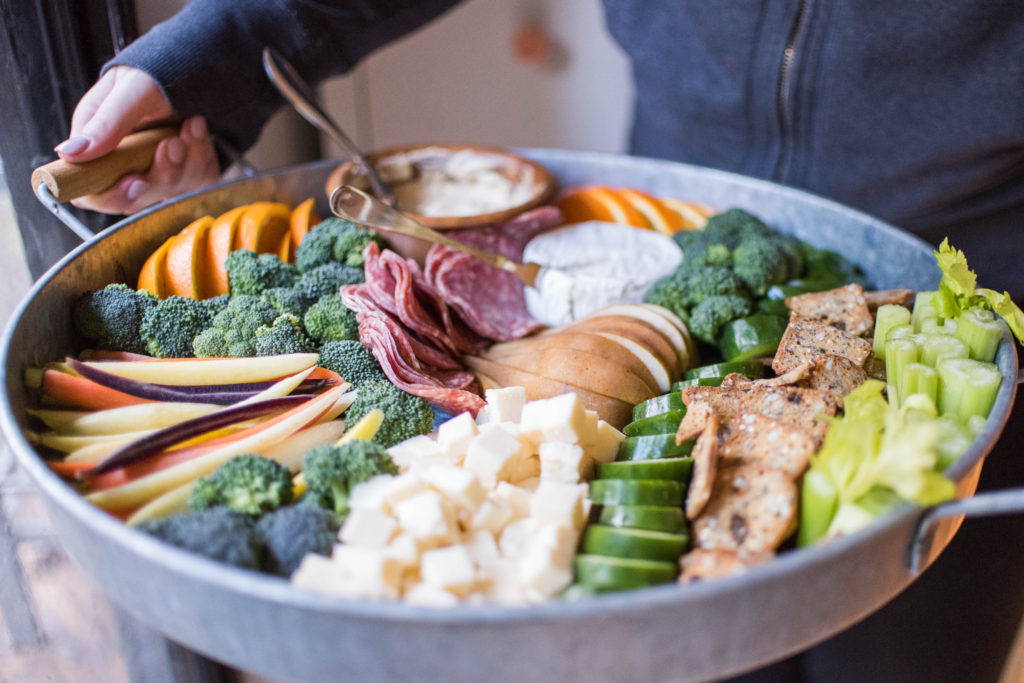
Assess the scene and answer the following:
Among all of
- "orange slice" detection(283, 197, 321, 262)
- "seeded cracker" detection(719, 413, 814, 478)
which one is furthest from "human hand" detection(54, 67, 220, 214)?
"seeded cracker" detection(719, 413, 814, 478)

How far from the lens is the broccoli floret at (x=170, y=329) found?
→ 5.14ft

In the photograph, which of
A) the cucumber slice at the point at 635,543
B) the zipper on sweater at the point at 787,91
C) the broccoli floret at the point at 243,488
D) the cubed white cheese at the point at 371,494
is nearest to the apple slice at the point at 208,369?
the broccoli floret at the point at 243,488

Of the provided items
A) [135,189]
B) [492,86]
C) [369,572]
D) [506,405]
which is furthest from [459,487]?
[492,86]

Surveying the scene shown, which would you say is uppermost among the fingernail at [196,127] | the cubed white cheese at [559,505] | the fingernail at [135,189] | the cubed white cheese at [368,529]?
the fingernail at [196,127]

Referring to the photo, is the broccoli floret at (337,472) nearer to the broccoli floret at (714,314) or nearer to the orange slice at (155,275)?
the orange slice at (155,275)

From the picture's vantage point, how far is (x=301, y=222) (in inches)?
81.5

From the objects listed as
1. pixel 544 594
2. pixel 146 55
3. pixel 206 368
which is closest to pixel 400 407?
pixel 206 368

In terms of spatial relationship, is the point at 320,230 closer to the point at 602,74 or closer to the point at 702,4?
the point at 702,4

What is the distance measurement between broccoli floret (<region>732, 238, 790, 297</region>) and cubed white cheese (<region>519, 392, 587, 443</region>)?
812mm

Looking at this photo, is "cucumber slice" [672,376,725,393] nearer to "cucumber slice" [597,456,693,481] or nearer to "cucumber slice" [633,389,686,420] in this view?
"cucumber slice" [633,389,686,420]

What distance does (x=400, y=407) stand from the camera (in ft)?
Answer: 4.83

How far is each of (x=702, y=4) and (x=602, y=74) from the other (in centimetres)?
210

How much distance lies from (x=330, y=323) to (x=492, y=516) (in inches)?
27.4

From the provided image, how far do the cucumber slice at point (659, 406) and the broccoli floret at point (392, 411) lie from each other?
429 mm
